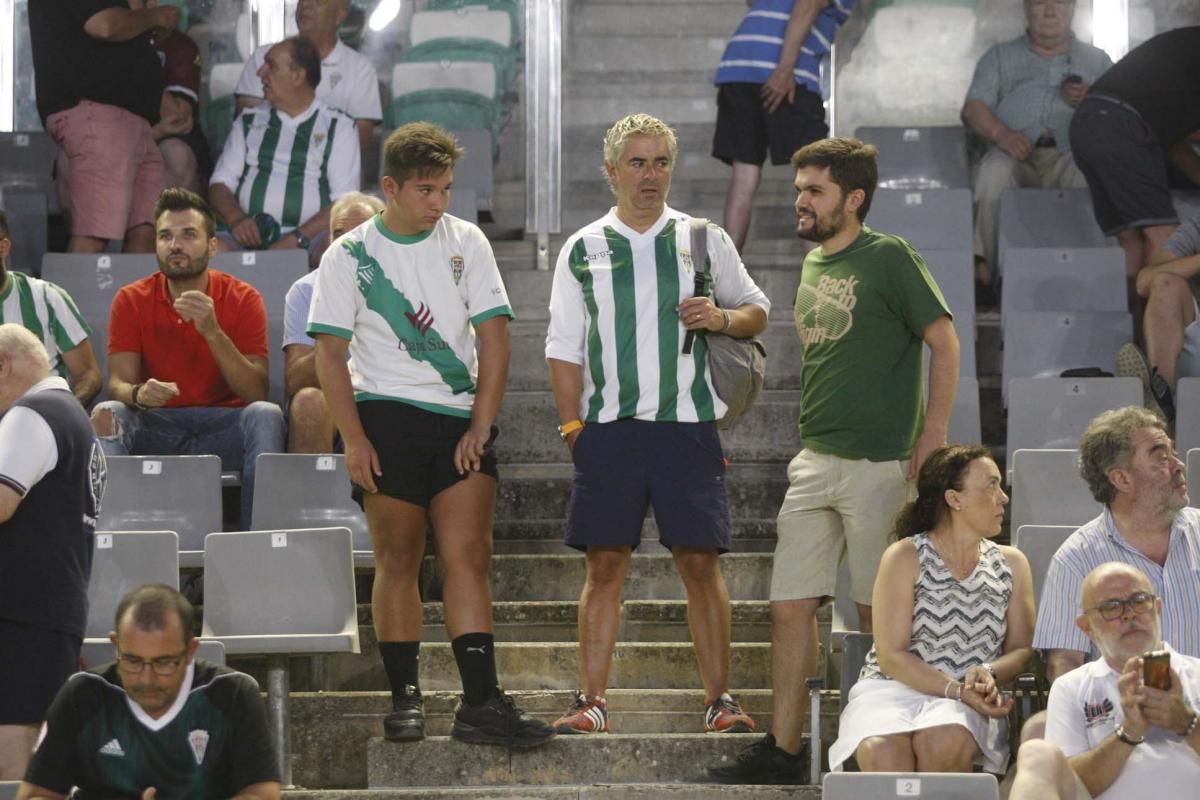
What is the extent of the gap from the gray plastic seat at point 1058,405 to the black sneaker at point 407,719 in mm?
2262

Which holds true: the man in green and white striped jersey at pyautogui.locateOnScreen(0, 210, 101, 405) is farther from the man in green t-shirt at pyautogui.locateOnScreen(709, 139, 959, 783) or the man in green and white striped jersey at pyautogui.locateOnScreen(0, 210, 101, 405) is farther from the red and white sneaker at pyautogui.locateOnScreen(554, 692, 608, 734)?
the man in green t-shirt at pyautogui.locateOnScreen(709, 139, 959, 783)

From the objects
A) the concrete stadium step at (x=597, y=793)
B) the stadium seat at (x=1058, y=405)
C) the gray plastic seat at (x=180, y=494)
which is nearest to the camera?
the concrete stadium step at (x=597, y=793)

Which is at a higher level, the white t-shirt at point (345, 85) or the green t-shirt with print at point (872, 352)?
the white t-shirt at point (345, 85)

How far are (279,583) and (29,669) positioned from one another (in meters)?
0.95

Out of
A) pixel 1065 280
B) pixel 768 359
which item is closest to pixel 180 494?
pixel 768 359

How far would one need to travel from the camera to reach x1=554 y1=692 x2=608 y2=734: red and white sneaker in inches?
186

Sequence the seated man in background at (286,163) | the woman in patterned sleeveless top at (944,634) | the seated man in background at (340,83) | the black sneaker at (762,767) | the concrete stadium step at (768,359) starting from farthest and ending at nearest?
1. the seated man in background at (340,83)
2. the seated man in background at (286,163)
3. the concrete stadium step at (768,359)
4. the black sneaker at (762,767)
5. the woman in patterned sleeveless top at (944,634)

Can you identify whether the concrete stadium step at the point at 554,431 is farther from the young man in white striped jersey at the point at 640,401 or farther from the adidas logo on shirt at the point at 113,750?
the adidas logo on shirt at the point at 113,750

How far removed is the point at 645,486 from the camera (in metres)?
4.80

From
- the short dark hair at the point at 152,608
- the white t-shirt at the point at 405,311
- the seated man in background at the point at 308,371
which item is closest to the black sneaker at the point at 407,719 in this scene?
the white t-shirt at the point at 405,311

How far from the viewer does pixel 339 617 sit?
5.14 metres

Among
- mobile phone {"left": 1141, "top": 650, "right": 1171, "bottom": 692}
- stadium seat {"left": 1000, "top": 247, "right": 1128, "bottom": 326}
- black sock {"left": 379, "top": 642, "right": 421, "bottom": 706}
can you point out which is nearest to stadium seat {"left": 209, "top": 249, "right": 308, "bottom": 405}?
black sock {"left": 379, "top": 642, "right": 421, "bottom": 706}

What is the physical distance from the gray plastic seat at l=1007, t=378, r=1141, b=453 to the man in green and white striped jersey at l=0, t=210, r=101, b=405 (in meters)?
2.93

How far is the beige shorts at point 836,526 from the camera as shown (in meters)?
4.75
